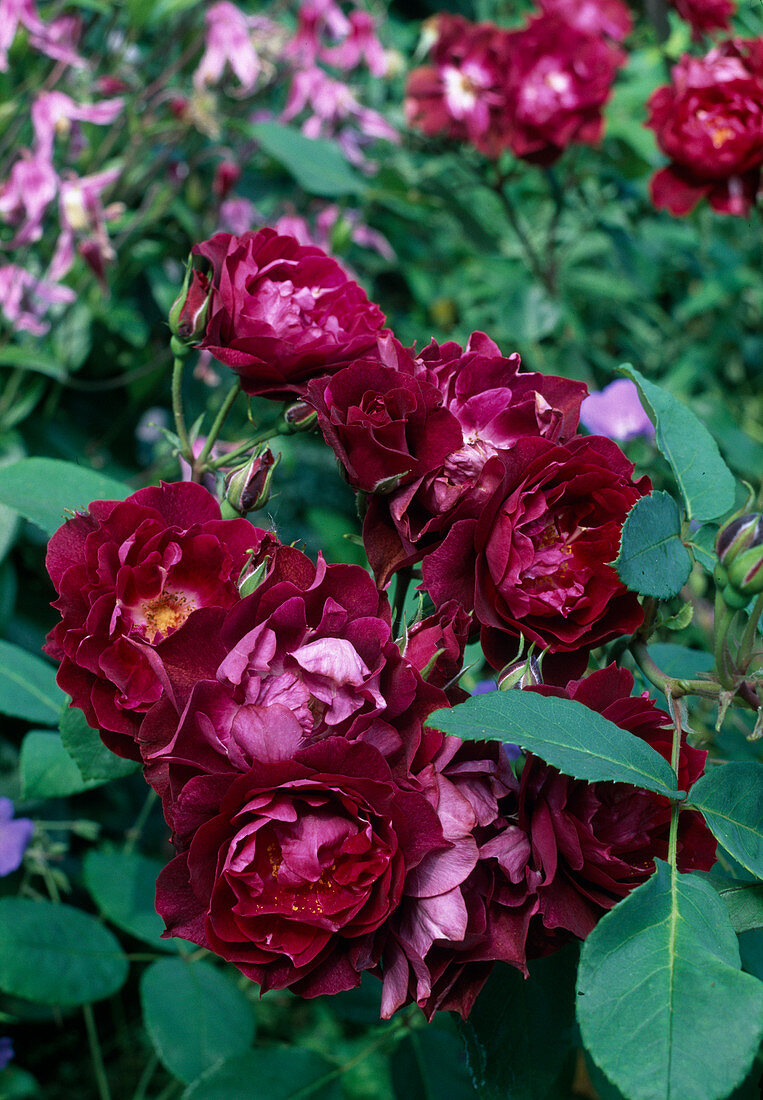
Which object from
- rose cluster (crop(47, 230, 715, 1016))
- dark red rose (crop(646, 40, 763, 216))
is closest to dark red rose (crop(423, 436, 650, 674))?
rose cluster (crop(47, 230, 715, 1016))

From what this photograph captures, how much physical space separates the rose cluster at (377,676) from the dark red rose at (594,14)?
87 centimetres

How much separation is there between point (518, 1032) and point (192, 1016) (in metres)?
0.37

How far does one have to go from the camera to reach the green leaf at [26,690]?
0.67 meters

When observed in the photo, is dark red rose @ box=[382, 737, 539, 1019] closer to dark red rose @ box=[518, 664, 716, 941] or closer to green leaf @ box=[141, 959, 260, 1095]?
dark red rose @ box=[518, 664, 716, 941]

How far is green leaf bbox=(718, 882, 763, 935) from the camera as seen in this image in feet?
1.32

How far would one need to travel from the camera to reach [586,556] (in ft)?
1.39

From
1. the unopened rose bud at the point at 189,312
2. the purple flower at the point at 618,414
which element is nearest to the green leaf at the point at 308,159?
the purple flower at the point at 618,414

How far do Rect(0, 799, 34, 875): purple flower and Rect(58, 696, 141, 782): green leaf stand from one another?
0.26 metres

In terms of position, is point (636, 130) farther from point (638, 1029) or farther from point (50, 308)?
point (638, 1029)

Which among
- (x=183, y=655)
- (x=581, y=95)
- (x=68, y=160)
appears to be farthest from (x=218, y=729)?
(x=68, y=160)

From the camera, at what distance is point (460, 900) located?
0.35 meters

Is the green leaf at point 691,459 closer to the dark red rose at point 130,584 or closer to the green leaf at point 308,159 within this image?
the dark red rose at point 130,584

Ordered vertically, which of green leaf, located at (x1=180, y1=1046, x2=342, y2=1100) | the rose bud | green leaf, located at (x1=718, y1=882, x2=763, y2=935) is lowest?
green leaf, located at (x1=180, y1=1046, x2=342, y2=1100)

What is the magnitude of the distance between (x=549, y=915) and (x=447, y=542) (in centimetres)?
16
